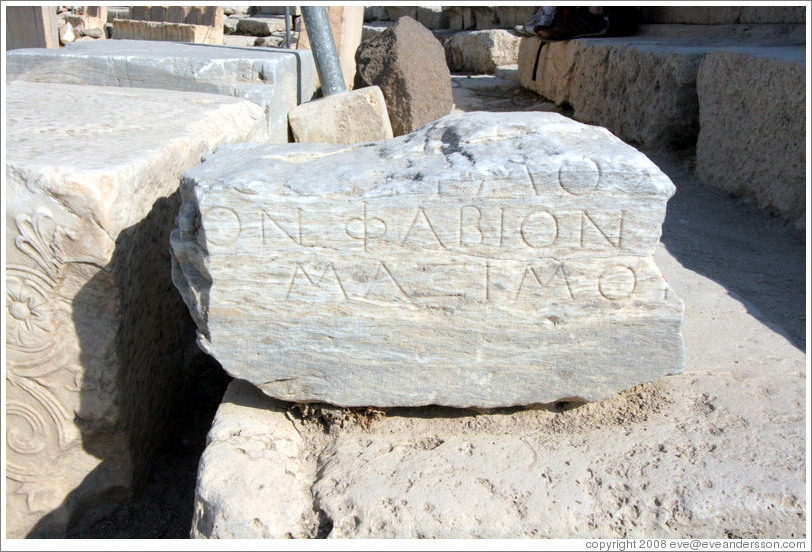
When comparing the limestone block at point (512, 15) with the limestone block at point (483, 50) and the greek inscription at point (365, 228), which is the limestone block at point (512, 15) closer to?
the limestone block at point (483, 50)

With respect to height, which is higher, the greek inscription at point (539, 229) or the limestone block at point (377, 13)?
the limestone block at point (377, 13)

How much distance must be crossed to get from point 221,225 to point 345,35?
151 inches

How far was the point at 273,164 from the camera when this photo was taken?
1.90m

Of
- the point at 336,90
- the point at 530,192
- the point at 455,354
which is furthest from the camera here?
the point at 336,90

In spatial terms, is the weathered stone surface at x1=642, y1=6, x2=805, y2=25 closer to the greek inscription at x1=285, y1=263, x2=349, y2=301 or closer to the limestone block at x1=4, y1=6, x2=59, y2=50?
the greek inscription at x1=285, y1=263, x2=349, y2=301

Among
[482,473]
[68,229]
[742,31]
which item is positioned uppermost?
[742,31]

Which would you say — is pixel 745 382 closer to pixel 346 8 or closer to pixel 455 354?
pixel 455 354

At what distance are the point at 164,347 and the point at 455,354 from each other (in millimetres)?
1199

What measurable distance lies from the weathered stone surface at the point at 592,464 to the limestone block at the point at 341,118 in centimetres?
219

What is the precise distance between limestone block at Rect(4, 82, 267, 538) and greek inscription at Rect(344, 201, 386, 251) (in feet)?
2.36

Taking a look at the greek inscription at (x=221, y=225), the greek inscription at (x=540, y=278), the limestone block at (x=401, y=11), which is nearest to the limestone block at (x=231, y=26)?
the limestone block at (x=401, y=11)

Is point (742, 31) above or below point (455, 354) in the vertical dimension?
above

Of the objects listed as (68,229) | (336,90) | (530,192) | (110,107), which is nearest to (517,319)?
(530,192)

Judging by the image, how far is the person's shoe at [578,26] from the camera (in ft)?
19.4
